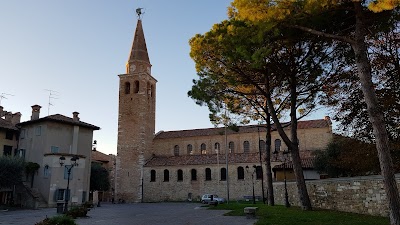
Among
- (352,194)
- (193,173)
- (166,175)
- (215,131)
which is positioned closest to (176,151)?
(166,175)

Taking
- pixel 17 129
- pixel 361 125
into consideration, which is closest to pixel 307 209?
pixel 361 125

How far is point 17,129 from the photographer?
3422 cm

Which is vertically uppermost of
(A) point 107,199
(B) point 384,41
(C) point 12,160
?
(B) point 384,41

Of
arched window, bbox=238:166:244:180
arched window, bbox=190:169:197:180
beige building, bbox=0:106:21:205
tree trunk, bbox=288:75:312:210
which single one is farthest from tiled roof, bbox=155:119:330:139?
tree trunk, bbox=288:75:312:210

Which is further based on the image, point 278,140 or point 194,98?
point 278,140

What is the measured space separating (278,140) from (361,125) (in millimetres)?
26446

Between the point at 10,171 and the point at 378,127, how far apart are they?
29.0 metres

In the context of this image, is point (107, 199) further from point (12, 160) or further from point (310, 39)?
point (310, 39)

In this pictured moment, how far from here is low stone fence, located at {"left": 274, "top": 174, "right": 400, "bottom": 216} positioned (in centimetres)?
1288

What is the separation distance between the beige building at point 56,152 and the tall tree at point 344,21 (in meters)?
24.1

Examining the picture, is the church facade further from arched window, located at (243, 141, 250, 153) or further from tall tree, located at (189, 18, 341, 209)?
tall tree, located at (189, 18, 341, 209)

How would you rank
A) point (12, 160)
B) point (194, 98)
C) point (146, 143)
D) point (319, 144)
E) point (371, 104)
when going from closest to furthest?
point (371, 104), point (194, 98), point (12, 160), point (319, 144), point (146, 143)

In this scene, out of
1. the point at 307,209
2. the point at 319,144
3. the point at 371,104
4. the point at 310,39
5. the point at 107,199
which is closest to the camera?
the point at 371,104

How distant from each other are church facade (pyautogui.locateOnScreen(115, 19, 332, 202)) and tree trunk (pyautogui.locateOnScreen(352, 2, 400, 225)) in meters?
27.8
